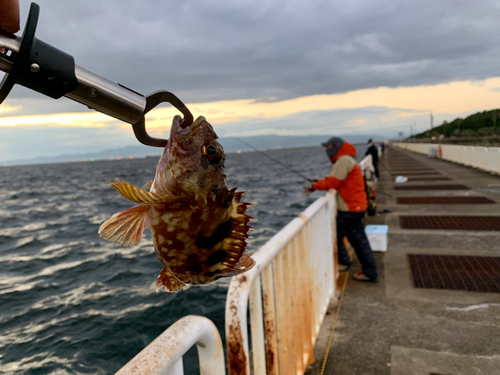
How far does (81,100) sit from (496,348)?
201 inches

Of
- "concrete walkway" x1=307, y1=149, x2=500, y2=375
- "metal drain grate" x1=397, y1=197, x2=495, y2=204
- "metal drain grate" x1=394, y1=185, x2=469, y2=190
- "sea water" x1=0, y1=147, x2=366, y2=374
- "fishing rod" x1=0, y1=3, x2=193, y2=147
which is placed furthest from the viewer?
"metal drain grate" x1=394, y1=185, x2=469, y2=190

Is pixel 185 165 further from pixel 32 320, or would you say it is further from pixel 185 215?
pixel 32 320

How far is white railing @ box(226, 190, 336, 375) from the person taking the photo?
235cm

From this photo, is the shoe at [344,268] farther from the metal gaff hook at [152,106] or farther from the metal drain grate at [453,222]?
the metal gaff hook at [152,106]

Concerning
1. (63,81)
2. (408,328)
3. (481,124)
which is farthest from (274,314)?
(481,124)

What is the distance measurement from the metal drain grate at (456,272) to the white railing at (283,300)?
6.71 feet

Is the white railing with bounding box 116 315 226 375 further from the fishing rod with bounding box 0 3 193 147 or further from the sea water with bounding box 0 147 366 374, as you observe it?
the sea water with bounding box 0 147 366 374

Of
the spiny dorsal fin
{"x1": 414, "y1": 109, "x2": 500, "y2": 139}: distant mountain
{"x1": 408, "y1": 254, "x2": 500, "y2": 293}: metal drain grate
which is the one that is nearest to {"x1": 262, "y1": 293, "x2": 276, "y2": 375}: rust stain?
the spiny dorsal fin

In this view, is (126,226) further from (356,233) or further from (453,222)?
(453,222)

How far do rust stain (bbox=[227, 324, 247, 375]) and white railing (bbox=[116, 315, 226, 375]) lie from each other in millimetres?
211

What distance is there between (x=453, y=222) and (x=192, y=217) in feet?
34.1

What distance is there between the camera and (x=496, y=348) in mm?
4145

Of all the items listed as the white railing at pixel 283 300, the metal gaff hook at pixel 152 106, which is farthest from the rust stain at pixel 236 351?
the metal gaff hook at pixel 152 106

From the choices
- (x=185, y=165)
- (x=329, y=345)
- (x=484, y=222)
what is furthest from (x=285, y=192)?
(x=185, y=165)
